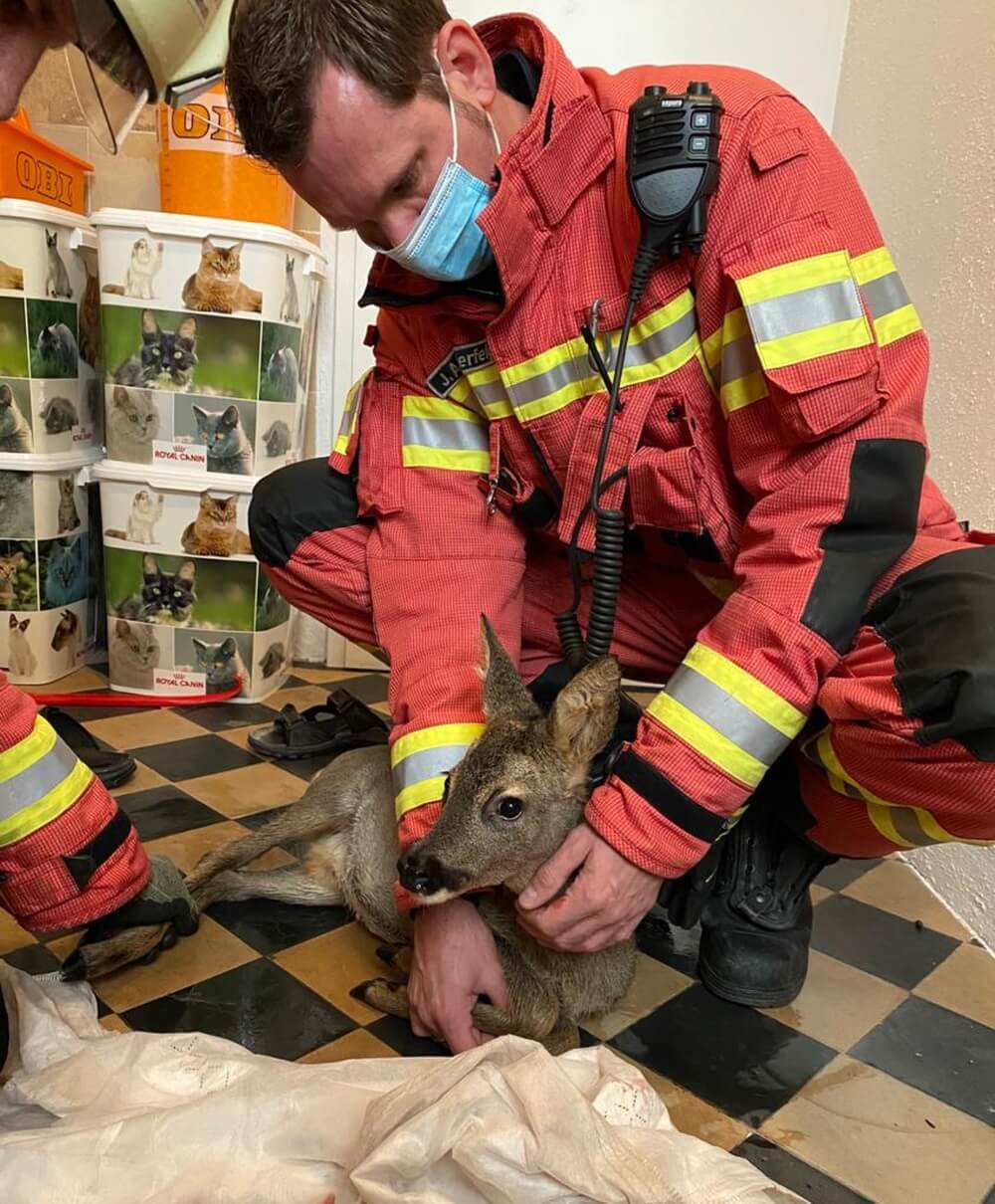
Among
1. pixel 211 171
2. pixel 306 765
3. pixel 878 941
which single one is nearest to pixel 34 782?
pixel 306 765

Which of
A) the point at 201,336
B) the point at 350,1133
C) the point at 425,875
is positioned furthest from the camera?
the point at 201,336

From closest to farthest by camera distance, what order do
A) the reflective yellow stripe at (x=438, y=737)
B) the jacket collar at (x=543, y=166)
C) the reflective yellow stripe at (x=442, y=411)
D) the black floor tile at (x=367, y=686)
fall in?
the jacket collar at (x=543, y=166) < the reflective yellow stripe at (x=438, y=737) < the reflective yellow stripe at (x=442, y=411) < the black floor tile at (x=367, y=686)

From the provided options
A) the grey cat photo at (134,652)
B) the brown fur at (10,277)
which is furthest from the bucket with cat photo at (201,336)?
the grey cat photo at (134,652)

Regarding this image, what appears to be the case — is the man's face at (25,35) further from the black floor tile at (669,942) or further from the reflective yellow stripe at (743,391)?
the black floor tile at (669,942)

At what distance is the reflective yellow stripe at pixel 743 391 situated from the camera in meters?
1.47

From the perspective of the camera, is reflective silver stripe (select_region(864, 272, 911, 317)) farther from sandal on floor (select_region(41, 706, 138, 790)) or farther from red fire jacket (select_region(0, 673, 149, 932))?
sandal on floor (select_region(41, 706, 138, 790))

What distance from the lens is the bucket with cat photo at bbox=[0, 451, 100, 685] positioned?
3074mm

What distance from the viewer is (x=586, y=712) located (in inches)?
57.9

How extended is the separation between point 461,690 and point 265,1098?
72 centimetres

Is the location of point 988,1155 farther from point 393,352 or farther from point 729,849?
point 393,352

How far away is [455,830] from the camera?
146 cm

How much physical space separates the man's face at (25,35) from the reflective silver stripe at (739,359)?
0.96 m

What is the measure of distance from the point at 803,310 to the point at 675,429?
314mm

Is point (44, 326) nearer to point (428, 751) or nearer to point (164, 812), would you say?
point (164, 812)
